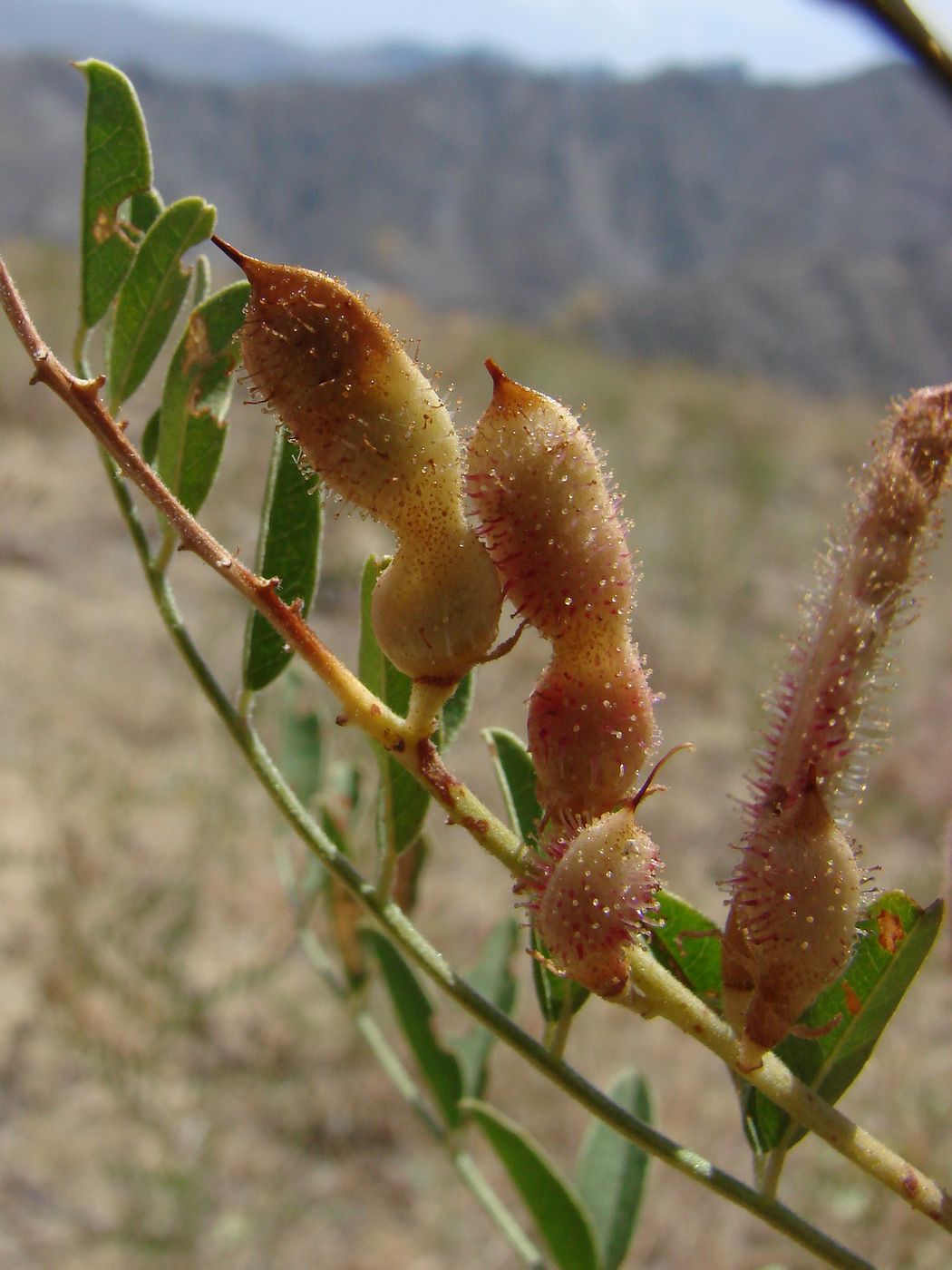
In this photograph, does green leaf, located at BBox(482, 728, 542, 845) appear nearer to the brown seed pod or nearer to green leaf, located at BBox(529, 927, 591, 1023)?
green leaf, located at BBox(529, 927, 591, 1023)

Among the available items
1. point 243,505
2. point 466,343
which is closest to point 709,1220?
point 243,505

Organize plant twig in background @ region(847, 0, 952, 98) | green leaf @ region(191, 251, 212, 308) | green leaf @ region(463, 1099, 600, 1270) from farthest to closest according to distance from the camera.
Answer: green leaf @ region(463, 1099, 600, 1270)
green leaf @ region(191, 251, 212, 308)
plant twig in background @ region(847, 0, 952, 98)

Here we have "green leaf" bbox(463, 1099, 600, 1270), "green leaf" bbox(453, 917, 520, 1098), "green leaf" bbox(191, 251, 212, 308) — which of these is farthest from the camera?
"green leaf" bbox(453, 917, 520, 1098)

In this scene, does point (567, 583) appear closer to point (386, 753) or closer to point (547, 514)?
point (547, 514)

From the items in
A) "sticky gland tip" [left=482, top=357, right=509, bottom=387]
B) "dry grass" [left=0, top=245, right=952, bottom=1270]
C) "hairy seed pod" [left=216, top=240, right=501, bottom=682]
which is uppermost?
"sticky gland tip" [left=482, top=357, right=509, bottom=387]

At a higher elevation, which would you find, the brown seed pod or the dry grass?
the brown seed pod

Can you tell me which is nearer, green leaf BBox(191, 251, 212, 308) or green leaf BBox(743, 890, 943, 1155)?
green leaf BBox(743, 890, 943, 1155)

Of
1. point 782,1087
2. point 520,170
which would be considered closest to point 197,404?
point 782,1087

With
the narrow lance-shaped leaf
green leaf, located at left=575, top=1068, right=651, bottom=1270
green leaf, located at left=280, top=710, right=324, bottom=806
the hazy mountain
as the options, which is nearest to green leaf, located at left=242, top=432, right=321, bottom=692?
the narrow lance-shaped leaf
